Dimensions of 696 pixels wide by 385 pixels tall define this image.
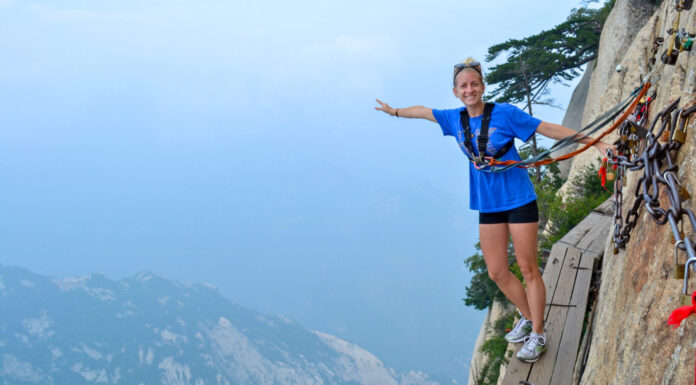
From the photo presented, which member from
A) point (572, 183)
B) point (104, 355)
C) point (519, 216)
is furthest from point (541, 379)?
point (104, 355)

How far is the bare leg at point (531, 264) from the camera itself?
4.17 metres

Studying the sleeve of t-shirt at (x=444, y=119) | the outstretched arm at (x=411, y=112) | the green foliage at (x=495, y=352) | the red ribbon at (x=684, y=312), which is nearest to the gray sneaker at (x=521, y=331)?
the sleeve of t-shirt at (x=444, y=119)

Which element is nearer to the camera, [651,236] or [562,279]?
[651,236]

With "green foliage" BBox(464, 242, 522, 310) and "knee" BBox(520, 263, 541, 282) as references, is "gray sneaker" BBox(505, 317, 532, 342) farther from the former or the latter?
"green foliage" BBox(464, 242, 522, 310)

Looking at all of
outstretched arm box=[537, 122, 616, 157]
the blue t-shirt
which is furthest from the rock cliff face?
the blue t-shirt

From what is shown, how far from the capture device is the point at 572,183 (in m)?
17.9

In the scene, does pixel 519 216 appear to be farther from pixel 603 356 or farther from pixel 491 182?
pixel 603 356

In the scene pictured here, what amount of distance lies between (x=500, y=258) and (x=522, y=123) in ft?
3.65

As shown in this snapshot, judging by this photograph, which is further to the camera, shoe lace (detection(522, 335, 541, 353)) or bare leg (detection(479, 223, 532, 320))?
shoe lace (detection(522, 335, 541, 353))

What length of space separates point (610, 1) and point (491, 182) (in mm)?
26660

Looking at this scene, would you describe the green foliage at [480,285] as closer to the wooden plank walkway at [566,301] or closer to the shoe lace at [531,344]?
the wooden plank walkway at [566,301]

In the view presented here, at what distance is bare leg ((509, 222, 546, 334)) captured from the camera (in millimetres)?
4168

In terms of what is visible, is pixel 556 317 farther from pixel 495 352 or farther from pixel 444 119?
pixel 495 352

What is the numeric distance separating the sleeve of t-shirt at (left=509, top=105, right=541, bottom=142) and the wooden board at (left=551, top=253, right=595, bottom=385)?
1842mm
